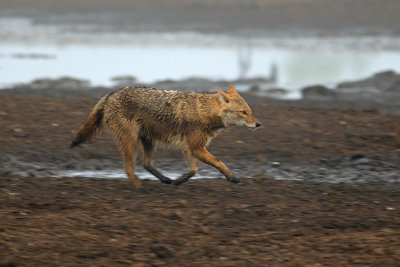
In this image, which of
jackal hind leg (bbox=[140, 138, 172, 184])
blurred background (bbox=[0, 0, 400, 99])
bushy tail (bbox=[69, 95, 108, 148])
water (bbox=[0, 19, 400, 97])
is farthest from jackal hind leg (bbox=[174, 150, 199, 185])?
water (bbox=[0, 19, 400, 97])

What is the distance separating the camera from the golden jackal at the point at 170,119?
8133 mm

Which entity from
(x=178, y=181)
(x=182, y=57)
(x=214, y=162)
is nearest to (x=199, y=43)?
(x=182, y=57)

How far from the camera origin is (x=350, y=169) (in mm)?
9727

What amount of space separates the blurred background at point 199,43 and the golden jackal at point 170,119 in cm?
880

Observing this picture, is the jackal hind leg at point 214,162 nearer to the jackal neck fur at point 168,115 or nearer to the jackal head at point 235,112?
the jackal neck fur at point 168,115

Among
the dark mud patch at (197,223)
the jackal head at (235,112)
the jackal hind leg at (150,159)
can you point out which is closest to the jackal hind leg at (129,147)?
the dark mud patch at (197,223)

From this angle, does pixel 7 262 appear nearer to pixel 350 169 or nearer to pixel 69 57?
pixel 350 169

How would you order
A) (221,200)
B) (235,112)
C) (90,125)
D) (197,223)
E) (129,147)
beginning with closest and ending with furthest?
(197,223) < (221,200) < (235,112) < (129,147) < (90,125)

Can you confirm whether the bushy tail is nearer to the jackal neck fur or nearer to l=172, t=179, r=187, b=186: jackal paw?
the jackal neck fur

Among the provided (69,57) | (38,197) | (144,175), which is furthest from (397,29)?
(38,197)

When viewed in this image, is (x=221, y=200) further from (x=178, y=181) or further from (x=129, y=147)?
(x=129, y=147)

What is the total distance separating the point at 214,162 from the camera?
319 inches

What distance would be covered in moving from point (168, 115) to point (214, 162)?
2.58 feet

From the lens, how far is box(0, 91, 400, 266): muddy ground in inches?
247
